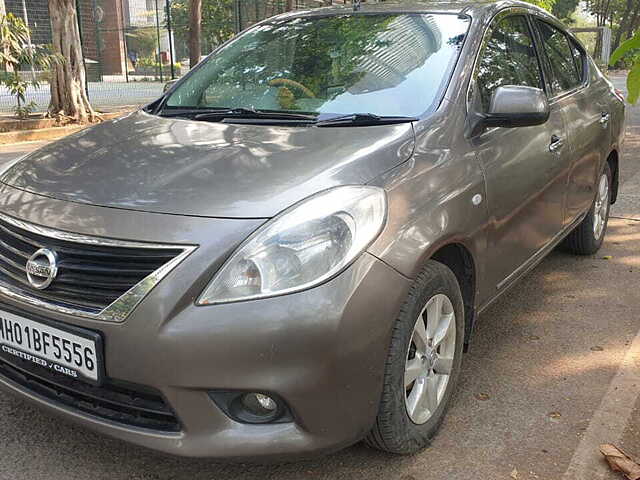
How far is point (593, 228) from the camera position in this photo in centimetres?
451

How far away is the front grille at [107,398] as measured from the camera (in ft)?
6.56

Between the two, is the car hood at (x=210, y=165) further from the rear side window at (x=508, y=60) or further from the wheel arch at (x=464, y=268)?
the rear side window at (x=508, y=60)

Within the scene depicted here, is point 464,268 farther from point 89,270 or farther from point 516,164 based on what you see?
point 89,270

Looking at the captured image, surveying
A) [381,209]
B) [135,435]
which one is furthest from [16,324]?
[381,209]

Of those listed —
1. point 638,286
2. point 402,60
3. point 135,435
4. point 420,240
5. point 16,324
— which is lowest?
point 638,286

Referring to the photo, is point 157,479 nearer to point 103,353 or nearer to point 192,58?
point 103,353

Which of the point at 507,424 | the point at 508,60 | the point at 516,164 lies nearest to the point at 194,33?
the point at 508,60

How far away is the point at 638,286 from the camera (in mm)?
4113

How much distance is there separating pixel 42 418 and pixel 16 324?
65 centimetres

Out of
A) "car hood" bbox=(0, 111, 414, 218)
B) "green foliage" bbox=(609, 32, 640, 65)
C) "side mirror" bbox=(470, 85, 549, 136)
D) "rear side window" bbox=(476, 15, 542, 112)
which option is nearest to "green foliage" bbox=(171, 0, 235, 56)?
"rear side window" bbox=(476, 15, 542, 112)

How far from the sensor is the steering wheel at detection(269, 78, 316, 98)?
9.75 feet

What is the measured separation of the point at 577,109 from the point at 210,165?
2.37 m

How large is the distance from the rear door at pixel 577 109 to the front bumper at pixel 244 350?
208 cm

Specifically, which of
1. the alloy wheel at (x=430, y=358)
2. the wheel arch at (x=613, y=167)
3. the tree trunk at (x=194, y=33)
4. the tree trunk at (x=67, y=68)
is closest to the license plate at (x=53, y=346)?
the alloy wheel at (x=430, y=358)
